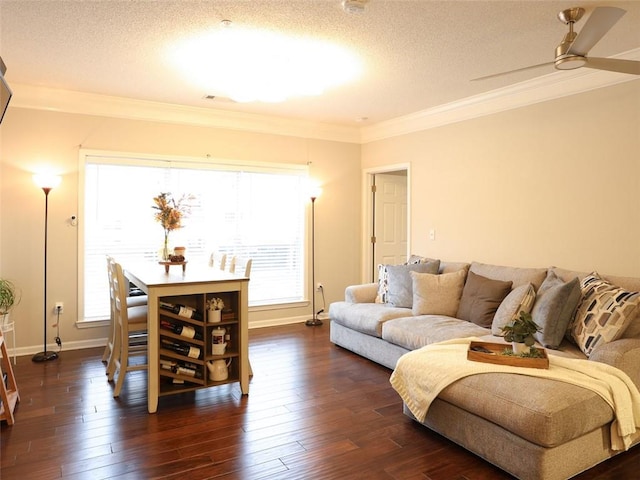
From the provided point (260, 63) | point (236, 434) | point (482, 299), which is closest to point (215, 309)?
point (236, 434)

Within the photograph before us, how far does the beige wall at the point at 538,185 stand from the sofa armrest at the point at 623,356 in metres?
1.02

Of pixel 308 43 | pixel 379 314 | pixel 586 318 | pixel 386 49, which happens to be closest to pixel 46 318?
pixel 379 314

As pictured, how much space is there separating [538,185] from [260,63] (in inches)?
109

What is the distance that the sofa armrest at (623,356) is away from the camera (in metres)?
2.61

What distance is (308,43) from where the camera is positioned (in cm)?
324

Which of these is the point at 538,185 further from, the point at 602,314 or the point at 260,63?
the point at 260,63

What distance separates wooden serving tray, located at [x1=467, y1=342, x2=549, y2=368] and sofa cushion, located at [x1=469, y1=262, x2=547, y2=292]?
41.2 inches

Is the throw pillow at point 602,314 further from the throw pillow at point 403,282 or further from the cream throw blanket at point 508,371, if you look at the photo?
the throw pillow at point 403,282

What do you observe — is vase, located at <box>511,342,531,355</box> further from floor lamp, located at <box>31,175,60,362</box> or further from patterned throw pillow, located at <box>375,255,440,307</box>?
floor lamp, located at <box>31,175,60,362</box>

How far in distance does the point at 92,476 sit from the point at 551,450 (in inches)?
93.8

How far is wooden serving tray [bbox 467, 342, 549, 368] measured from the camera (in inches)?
103

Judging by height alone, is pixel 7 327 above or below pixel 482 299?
below

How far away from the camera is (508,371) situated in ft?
8.43

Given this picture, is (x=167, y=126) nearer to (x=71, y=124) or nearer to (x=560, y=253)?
(x=71, y=124)
